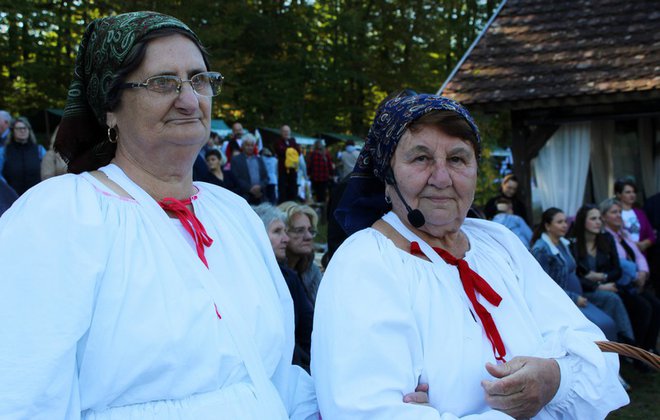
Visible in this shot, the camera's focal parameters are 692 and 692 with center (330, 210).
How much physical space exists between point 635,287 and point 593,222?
1.02 metres

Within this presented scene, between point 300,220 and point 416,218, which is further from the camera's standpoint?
point 300,220

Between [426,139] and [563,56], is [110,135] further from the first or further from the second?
[563,56]

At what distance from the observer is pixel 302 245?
5285 mm

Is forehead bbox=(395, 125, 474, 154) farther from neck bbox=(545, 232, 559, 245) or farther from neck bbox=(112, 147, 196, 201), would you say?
neck bbox=(545, 232, 559, 245)

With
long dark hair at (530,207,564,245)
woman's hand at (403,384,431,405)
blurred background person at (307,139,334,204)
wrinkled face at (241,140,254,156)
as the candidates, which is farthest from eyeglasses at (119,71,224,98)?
blurred background person at (307,139,334,204)

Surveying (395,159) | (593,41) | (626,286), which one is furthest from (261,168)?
(395,159)

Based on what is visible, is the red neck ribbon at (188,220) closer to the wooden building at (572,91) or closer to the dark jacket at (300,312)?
the dark jacket at (300,312)

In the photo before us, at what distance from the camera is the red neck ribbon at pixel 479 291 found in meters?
2.17

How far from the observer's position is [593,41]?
35.0ft

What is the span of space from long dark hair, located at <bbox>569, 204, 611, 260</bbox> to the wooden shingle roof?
271 centimetres

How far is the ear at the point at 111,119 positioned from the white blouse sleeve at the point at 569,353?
1.43 meters

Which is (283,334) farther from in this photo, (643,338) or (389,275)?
(643,338)

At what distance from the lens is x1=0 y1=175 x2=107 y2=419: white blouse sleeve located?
1.63 m

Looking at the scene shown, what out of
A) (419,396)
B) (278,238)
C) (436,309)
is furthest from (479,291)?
(278,238)
